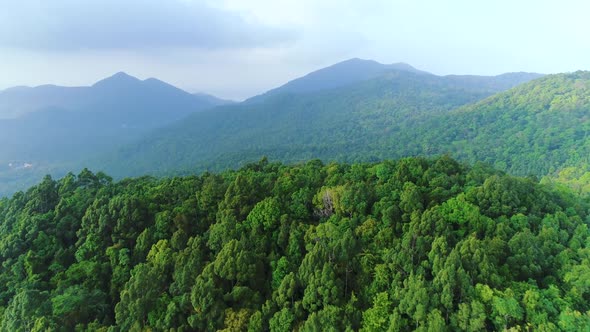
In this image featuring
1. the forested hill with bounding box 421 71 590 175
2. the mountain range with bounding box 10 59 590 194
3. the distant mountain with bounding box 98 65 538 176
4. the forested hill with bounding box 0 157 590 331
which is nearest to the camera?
the forested hill with bounding box 0 157 590 331

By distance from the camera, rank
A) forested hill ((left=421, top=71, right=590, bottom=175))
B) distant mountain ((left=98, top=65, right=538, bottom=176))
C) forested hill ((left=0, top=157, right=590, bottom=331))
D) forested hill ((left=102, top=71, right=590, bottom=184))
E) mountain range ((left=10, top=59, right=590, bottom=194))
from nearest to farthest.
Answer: forested hill ((left=0, top=157, right=590, bottom=331))
forested hill ((left=421, top=71, right=590, bottom=175))
forested hill ((left=102, top=71, right=590, bottom=184))
mountain range ((left=10, top=59, right=590, bottom=194))
distant mountain ((left=98, top=65, right=538, bottom=176))

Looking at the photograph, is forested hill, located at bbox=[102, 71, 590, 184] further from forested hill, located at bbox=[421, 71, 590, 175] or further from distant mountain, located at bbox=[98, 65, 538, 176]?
distant mountain, located at bbox=[98, 65, 538, 176]

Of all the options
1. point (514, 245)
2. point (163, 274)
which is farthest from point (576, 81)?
point (163, 274)

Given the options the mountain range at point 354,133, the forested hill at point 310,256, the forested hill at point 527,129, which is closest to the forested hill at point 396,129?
the forested hill at point 527,129

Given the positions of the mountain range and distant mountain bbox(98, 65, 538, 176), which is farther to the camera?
distant mountain bbox(98, 65, 538, 176)

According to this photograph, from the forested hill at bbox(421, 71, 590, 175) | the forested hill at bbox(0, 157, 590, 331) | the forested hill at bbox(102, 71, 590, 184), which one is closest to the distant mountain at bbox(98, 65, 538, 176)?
the forested hill at bbox(102, 71, 590, 184)

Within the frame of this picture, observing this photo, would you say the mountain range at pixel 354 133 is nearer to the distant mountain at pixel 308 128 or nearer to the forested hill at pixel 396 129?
the forested hill at pixel 396 129

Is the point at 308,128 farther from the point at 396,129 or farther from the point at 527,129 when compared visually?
the point at 527,129
